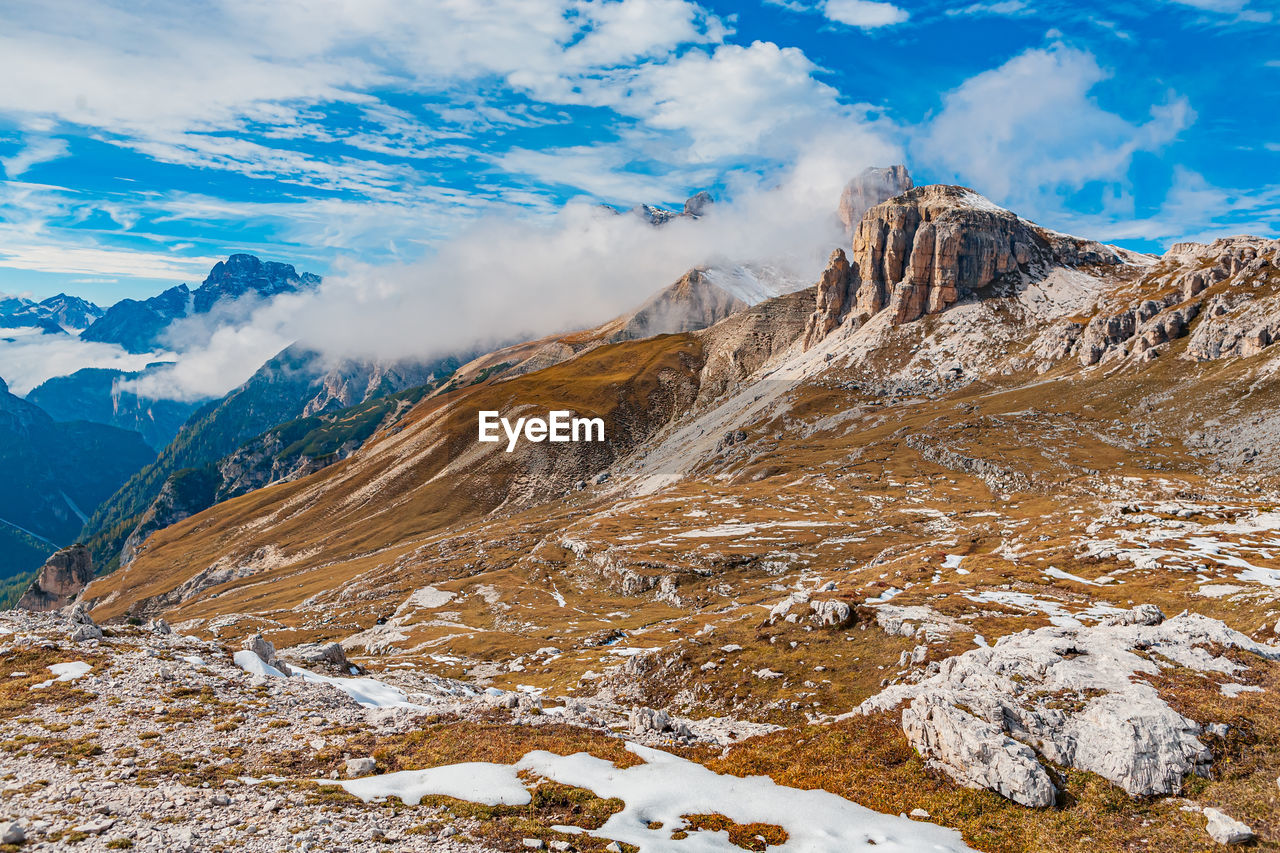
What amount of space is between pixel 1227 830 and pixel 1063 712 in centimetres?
750

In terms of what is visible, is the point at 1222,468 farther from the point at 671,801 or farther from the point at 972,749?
the point at 671,801

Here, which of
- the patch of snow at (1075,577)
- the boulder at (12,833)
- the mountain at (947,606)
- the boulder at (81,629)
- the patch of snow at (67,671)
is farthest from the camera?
the patch of snow at (1075,577)

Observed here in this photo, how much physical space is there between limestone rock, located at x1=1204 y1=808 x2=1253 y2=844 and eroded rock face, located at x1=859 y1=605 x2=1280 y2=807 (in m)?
2.54

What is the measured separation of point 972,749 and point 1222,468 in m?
154

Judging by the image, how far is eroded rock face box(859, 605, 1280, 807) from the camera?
24.2 metres

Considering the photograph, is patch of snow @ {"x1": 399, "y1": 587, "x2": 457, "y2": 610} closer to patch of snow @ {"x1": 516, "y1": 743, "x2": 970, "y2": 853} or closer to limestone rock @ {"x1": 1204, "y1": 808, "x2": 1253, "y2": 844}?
patch of snow @ {"x1": 516, "y1": 743, "x2": 970, "y2": 853}

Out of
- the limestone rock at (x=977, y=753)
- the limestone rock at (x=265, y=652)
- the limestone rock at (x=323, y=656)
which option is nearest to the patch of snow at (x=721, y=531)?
the limestone rock at (x=323, y=656)

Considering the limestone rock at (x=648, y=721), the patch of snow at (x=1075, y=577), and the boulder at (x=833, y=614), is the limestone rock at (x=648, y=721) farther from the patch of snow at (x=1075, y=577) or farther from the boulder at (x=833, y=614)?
the patch of snow at (x=1075, y=577)

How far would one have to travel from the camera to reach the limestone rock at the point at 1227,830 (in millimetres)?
20188

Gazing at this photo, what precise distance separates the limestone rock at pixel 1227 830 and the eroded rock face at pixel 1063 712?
2542 mm

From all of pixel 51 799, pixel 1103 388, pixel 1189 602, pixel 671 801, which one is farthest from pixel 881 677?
pixel 1103 388

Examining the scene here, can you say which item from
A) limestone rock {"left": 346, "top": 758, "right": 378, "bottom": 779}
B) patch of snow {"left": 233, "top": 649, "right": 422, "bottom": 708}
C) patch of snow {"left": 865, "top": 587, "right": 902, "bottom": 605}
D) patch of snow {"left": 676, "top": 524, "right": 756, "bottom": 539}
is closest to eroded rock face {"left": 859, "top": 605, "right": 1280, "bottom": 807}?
patch of snow {"left": 865, "top": 587, "right": 902, "bottom": 605}

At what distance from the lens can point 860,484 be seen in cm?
15725

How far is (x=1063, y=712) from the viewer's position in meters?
27.7
